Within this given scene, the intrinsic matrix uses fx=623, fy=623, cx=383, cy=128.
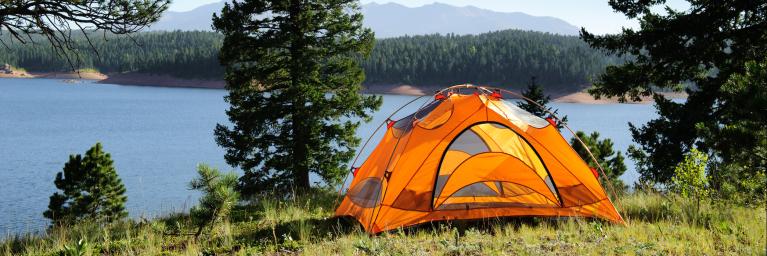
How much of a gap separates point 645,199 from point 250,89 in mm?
9377

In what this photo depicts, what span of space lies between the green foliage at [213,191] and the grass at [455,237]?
32cm

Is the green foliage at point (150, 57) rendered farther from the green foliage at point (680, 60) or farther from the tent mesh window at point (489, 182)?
the tent mesh window at point (489, 182)

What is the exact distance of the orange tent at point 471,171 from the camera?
26.7 ft

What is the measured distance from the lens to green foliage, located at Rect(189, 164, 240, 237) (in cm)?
722

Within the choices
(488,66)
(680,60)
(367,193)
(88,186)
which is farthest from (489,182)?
(488,66)

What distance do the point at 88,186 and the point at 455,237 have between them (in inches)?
630

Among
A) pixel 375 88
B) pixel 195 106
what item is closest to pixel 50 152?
pixel 195 106

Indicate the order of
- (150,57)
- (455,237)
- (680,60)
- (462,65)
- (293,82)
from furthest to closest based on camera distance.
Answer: (150,57) < (462,65) < (293,82) < (680,60) < (455,237)

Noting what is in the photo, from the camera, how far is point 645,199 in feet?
28.9

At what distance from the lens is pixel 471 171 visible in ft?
29.3

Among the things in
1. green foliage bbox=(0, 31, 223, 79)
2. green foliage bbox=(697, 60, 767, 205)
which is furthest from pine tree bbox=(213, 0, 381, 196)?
green foliage bbox=(0, 31, 223, 79)

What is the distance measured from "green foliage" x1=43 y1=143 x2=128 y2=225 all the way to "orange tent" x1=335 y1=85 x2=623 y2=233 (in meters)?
13.0

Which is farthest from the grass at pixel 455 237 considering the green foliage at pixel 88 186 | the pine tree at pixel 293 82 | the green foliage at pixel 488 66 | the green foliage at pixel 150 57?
the green foliage at pixel 488 66

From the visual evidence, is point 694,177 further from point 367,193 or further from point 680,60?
point 680,60
